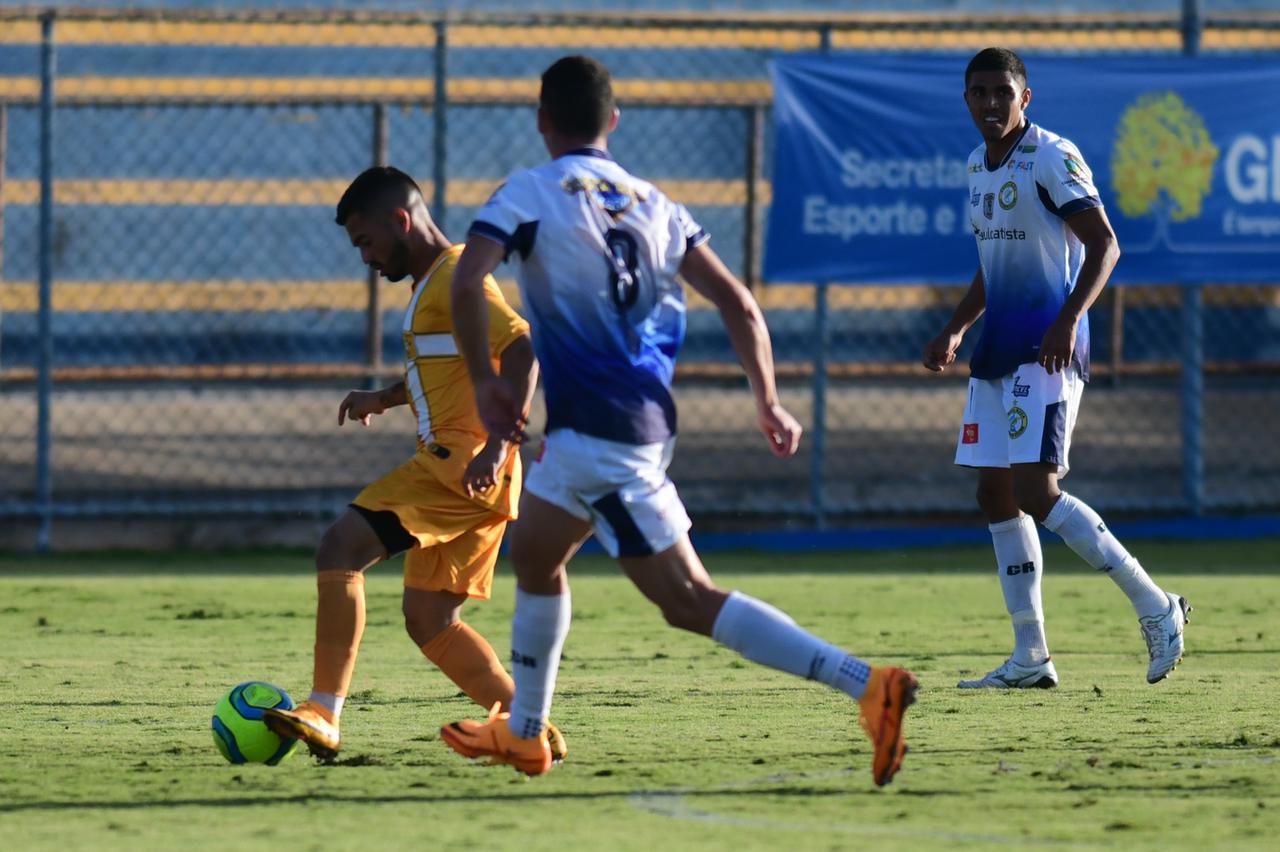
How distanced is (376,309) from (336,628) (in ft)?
24.8

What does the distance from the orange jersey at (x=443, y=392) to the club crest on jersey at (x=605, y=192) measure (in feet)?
2.37

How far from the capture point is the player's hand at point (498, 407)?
16.6ft

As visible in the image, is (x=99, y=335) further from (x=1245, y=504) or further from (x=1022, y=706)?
(x=1022, y=706)

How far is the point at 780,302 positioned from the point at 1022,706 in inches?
353

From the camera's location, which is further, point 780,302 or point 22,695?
point 780,302

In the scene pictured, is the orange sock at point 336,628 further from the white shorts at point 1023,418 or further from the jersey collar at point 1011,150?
the jersey collar at point 1011,150

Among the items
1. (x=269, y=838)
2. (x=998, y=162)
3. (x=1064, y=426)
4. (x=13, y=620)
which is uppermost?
(x=998, y=162)

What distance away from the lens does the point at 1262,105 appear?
40.9 ft

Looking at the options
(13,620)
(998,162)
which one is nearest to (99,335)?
(13,620)

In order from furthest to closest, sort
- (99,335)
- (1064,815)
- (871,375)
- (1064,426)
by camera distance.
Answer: (99,335) → (871,375) → (1064,426) → (1064,815)

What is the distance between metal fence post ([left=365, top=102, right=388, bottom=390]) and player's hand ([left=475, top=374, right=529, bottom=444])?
299 inches

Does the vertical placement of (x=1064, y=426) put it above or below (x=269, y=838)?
above

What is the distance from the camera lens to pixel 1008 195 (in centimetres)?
734

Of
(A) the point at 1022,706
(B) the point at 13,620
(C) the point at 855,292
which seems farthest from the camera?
(C) the point at 855,292
